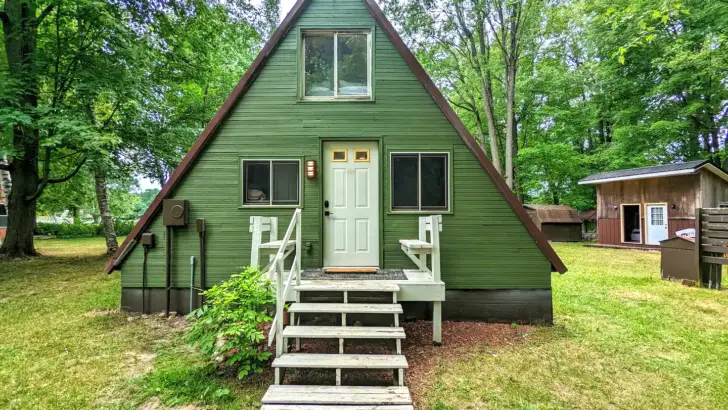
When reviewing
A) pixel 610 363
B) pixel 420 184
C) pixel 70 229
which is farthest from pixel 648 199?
pixel 70 229

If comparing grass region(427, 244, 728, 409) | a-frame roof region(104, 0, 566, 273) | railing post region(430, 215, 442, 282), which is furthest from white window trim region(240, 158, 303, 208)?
grass region(427, 244, 728, 409)

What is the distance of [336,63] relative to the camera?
17.9 feet

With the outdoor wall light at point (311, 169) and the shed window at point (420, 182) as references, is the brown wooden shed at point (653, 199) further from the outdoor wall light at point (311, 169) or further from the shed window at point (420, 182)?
the outdoor wall light at point (311, 169)

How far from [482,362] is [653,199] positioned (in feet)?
45.9

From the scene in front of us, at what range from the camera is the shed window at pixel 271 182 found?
5340 millimetres

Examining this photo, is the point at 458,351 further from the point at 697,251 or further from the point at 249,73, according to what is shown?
the point at 697,251

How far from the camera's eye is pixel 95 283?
7.73 m

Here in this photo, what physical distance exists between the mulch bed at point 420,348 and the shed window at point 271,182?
2.26 meters

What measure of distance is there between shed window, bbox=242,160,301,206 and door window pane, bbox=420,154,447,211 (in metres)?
2.02

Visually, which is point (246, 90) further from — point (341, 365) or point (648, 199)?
point (648, 199)

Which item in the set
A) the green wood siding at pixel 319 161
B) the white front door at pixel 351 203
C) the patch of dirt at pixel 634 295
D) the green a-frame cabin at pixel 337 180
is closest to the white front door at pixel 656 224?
the patch of dirt at pixel 634 295

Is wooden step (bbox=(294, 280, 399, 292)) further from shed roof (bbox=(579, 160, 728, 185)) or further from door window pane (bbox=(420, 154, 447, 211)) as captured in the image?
shed roof (bbox=(579, 160, 728, 185))

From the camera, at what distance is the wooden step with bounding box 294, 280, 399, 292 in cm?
401

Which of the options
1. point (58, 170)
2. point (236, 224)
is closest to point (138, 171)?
point (58, 170)
